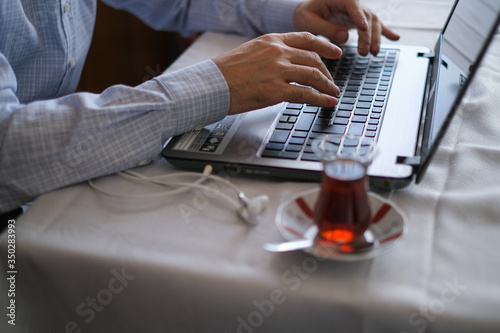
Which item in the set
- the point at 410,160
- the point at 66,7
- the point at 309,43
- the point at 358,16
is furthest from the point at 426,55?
the point at 66,7

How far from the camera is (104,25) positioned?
73.3 inches

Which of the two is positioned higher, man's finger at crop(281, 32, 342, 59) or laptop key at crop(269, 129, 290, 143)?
man's finger at crop(281, 32, 342, 59)

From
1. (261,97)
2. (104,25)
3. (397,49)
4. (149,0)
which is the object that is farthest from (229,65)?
(104,25)

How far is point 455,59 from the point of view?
760 millimetres

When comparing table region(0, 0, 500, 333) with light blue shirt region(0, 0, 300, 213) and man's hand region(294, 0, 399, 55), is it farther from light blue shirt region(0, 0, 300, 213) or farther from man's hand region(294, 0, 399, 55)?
man's hand region(294, 0, 399, 55)

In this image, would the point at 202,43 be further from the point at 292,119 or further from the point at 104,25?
the point at 104,25

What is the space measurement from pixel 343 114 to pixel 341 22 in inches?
14.2

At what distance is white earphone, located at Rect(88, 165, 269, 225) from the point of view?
1.83 feet

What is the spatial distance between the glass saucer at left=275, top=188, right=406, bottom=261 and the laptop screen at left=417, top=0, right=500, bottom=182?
91mm

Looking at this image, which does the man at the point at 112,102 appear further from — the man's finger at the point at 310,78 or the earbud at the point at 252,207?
the earbud at the point at 252,207

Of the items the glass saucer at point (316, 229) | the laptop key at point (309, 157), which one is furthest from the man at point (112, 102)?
the glass saucer at point (316, 229)

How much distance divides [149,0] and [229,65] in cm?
54

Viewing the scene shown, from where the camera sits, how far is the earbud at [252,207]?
55 cm

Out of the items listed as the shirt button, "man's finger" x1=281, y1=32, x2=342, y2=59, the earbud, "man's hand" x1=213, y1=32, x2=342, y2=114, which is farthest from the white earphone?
the shirt button
